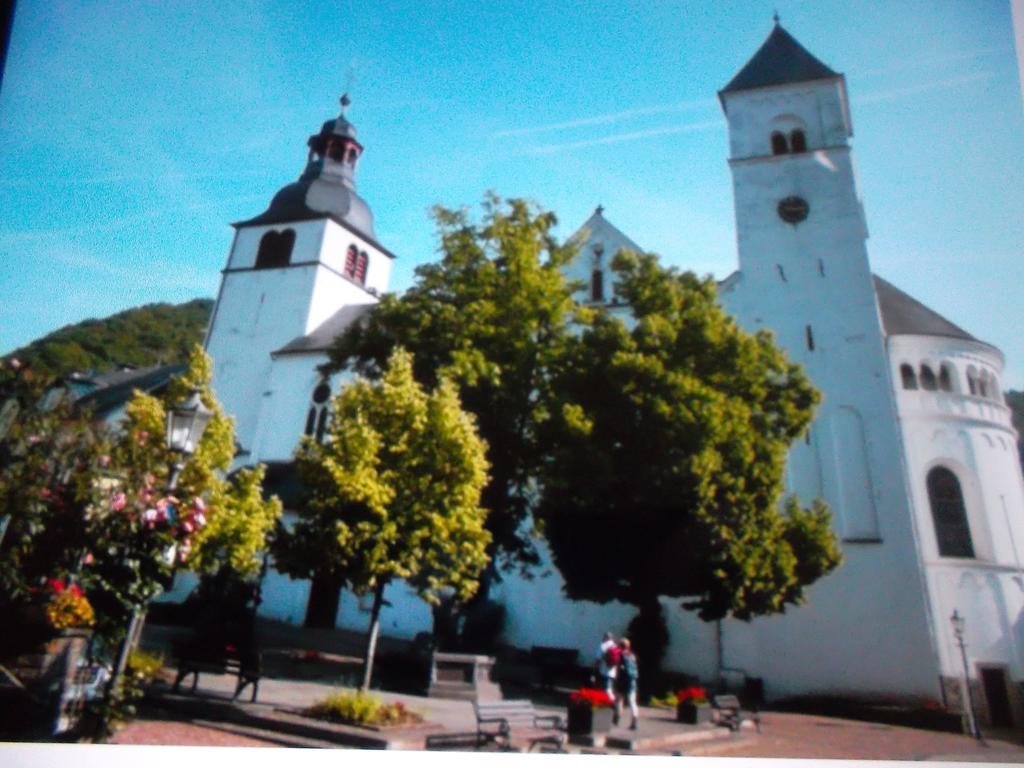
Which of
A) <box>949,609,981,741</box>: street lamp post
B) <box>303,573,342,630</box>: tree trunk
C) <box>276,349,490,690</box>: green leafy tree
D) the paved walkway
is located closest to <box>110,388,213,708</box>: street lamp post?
the paved walkway

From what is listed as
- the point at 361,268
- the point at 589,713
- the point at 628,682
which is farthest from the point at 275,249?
the point at 589,713

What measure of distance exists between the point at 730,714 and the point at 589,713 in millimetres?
1773

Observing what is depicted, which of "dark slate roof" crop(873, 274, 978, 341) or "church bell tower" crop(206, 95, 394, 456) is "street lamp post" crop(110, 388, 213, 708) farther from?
"church bell tower" crop(206, 95, 394, 456)

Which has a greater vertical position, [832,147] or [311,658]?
[832,147]

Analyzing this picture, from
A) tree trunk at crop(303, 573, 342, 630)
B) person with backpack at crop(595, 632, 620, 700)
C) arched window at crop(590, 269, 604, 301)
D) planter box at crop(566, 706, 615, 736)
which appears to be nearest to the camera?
planter box at crop(566, 706, 615, 736)

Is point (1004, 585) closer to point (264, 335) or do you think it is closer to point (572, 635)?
point (572, 635)

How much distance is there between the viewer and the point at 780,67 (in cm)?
1012

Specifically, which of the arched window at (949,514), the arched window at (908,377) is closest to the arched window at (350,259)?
the arched window at (908,377)

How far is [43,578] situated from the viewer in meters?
4.25

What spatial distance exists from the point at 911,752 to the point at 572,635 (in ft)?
19.1

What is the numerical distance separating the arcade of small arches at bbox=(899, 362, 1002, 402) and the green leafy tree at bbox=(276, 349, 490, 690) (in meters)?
5.85

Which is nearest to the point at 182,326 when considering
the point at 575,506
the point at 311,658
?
the point at 311,658

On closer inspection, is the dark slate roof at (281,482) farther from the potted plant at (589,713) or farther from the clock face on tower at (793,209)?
the clock face on tower at (793,209)

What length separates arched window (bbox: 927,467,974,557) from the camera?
730 centimetres
